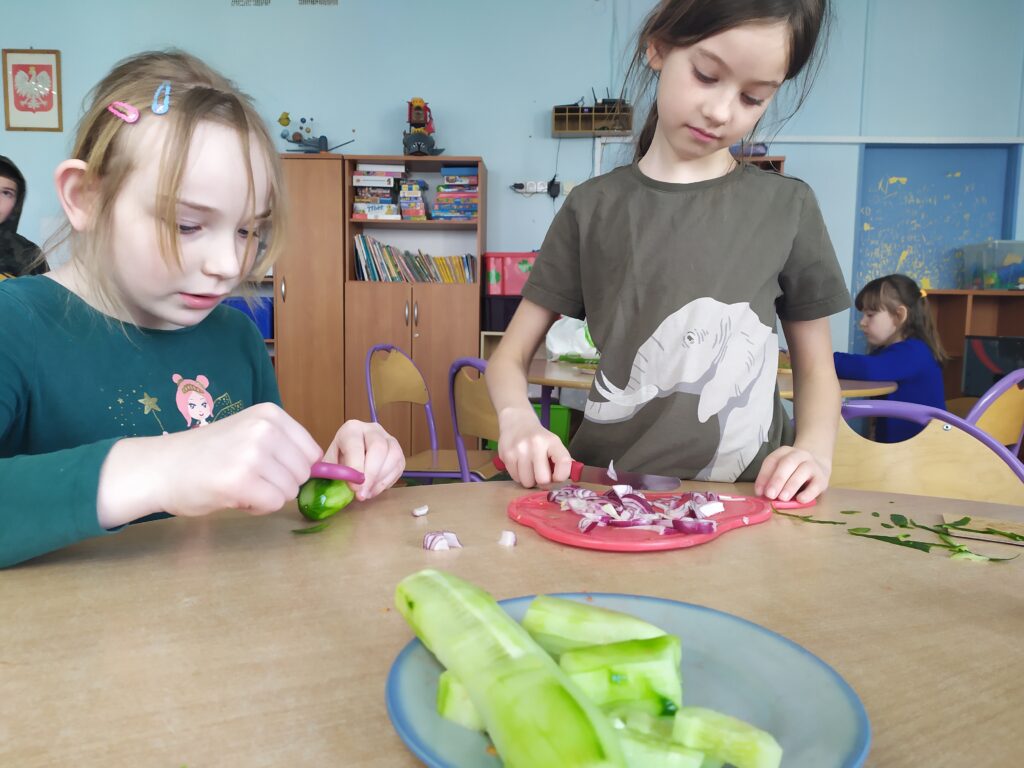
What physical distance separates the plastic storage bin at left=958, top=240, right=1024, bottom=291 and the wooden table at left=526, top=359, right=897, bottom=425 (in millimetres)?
2151

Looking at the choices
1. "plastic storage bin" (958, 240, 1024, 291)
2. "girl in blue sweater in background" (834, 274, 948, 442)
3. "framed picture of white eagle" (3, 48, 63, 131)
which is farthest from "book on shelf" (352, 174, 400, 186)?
"plastic storage bin" (958, 240, 1024, 291)

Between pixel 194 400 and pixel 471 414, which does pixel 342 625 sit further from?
pixel 471 414

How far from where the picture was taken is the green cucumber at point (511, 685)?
0.82 feet

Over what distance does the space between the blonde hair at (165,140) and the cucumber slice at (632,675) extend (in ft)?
2.13

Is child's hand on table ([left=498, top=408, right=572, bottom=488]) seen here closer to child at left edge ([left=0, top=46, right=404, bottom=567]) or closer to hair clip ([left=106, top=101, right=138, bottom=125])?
child at left edge ([left=0, top=46, right=404, bottom=567])

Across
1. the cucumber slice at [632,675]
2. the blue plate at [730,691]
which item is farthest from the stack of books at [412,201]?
the cucumber slice at [632,675]

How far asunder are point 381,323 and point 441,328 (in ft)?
1.24

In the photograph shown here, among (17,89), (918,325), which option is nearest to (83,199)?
(918,325)

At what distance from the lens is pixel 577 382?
2359 mm

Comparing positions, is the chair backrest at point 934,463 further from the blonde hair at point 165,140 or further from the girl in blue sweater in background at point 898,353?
the girl in blue sweater in background at point 898,353

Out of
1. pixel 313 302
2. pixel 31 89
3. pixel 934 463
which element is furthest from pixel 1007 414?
pixel 31 89

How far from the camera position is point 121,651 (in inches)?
17.1

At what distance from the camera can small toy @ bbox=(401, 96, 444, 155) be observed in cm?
428

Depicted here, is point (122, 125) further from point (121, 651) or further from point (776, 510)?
point (776, 510)
